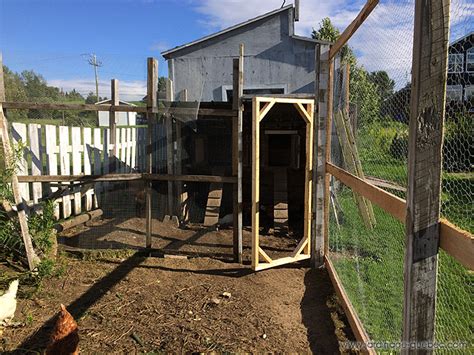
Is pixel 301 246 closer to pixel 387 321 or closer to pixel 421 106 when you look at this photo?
pixel 387 321

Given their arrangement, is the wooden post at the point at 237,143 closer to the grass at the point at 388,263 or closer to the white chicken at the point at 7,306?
the grass at the point at 388,263

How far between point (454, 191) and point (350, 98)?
Result: 3252 mm

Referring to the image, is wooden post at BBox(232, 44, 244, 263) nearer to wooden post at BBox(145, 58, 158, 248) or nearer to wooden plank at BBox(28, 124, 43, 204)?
wooden post at BBox(145, 58, 158, 248)

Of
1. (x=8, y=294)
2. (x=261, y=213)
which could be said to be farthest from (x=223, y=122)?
(x=8, y=294)

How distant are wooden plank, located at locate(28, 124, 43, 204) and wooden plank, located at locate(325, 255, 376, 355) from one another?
4149 mm

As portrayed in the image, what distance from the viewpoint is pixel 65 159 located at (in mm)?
6145

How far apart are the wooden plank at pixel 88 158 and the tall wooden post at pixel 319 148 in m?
3.89

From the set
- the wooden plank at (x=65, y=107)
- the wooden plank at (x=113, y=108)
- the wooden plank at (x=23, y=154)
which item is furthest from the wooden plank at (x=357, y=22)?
the wooden plank at (x=23, y=154)

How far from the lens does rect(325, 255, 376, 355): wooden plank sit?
2.78m

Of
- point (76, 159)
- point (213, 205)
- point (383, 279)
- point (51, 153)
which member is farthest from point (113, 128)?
point (383, 279)

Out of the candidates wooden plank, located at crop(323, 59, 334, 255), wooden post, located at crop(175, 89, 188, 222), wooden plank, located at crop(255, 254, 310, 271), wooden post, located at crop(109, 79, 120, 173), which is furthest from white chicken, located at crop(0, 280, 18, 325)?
wooden post, located at crop(109, 79, 120, 173)

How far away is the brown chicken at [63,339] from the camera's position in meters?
2.23

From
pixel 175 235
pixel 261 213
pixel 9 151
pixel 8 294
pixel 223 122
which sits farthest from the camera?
pixel 261 213

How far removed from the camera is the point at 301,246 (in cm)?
493
